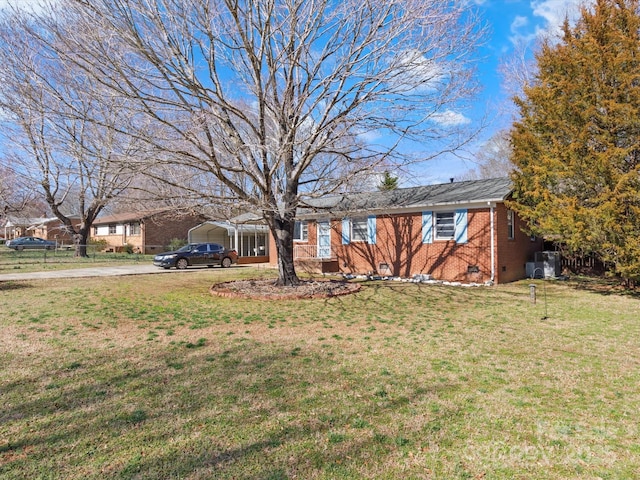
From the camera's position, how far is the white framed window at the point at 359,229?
53.1 ft

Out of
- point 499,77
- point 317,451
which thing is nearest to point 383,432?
point 317,451

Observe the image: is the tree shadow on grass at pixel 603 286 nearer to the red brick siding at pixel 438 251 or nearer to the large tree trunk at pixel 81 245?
the red brick siding at pixel 438 251

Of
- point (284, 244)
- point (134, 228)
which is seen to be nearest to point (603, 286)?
point (284, 244)

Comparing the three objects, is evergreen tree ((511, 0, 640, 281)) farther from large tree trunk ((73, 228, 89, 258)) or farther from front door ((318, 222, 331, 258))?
large tree trunk ((73, 228, 89, 258))

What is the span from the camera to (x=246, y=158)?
392 inches

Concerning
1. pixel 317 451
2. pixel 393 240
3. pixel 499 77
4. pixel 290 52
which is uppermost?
pixel 499 77

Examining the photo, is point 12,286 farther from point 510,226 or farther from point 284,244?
point 510,226

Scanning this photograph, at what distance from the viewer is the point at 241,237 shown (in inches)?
1018

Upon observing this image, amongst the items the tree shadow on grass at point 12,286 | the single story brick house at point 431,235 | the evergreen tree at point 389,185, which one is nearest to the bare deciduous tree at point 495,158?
the single story brick house at point 431,235

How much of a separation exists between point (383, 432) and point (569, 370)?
287cm

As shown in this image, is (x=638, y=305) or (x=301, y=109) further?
(x=301, y=109)

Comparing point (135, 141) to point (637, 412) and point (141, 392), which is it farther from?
point (637, 412)

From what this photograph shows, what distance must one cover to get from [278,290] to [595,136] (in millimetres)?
9335

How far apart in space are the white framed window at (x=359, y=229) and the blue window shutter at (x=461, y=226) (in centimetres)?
389
